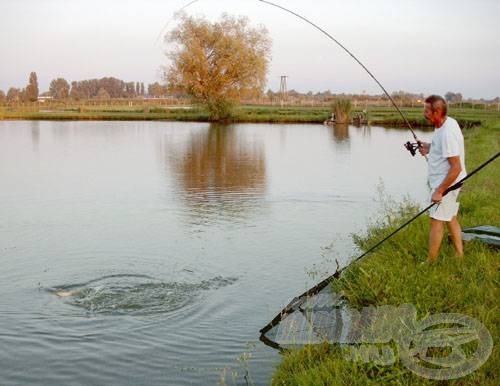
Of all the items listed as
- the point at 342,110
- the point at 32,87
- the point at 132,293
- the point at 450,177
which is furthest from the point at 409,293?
the point at 32,87

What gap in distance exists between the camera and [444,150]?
652cm

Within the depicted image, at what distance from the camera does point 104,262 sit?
9.65 metres

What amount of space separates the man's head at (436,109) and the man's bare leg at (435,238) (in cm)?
107

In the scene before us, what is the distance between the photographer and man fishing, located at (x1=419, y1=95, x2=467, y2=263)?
6.50m

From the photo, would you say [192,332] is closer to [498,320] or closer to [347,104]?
[498,320]

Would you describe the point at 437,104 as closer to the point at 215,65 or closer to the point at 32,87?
the point at 215,65

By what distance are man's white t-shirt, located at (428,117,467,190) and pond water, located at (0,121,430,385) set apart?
247cm

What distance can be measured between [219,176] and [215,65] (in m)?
43.8

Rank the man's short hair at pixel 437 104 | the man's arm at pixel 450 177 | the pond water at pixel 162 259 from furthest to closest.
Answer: the man's short hair at pixel 437 104 < the man's arm at pixel 450 177 < the pond water at pixel 162 259

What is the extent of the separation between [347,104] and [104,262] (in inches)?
1962

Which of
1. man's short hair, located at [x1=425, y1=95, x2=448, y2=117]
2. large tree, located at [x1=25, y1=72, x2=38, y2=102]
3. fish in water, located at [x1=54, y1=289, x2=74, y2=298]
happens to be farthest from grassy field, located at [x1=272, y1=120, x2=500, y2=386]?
large tree, located at [x1=25, y1=72, x2=38, y2=102]

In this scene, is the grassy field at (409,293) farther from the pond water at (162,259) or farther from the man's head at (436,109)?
the man's head at (436,109)

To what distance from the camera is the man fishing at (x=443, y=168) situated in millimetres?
6496

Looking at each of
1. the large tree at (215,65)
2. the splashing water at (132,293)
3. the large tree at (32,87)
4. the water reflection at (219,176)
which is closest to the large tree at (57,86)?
the large tree at (32,87)
